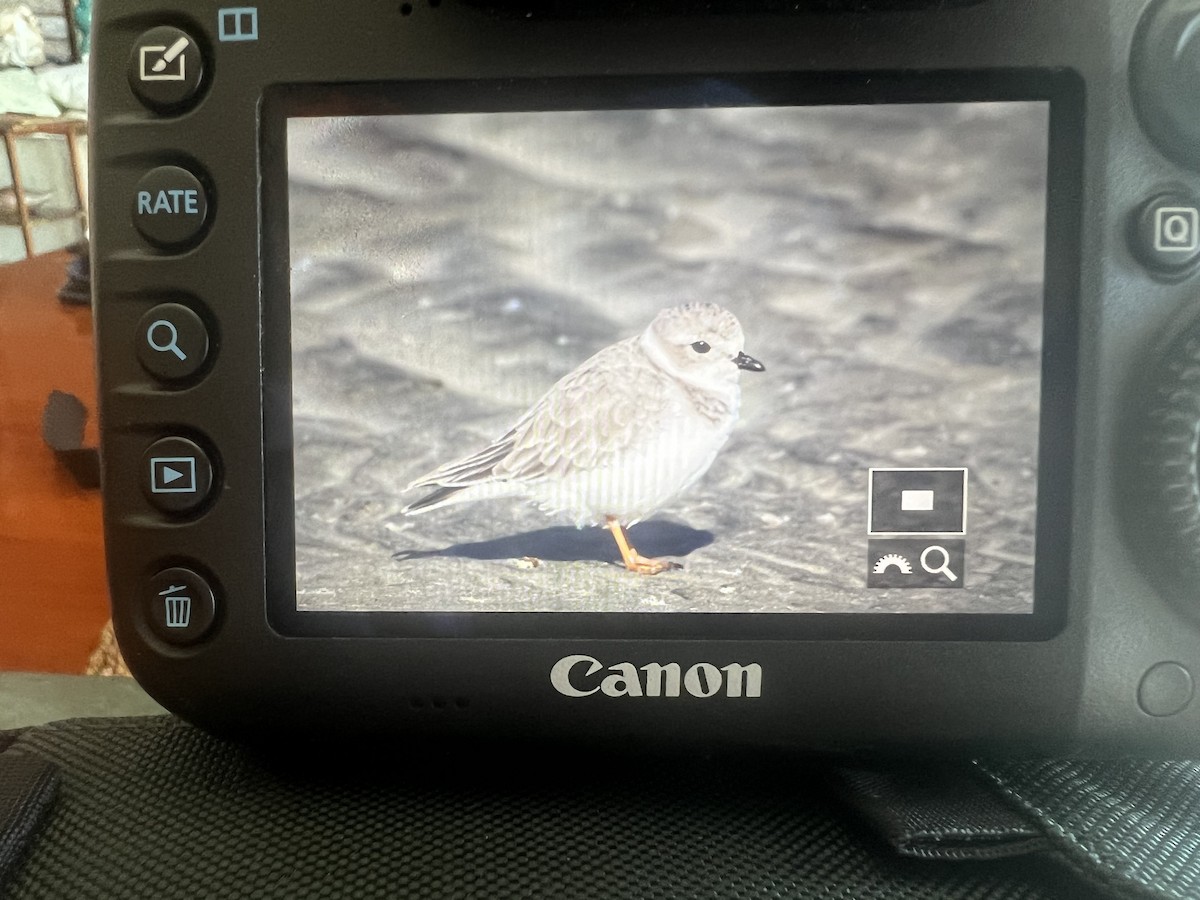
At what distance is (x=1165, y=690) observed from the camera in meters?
0.35

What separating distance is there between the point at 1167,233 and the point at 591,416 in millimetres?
216

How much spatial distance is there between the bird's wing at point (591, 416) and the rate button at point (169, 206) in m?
0.14

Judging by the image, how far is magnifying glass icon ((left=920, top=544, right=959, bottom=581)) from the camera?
1.13 ft

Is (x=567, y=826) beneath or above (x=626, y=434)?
beneath

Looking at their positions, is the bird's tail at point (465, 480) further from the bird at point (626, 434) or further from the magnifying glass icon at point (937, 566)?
the magnifying glass icon at point (937, 566)

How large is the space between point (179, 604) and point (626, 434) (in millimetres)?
181

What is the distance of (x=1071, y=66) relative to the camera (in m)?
0.33

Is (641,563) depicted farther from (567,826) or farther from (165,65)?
(165,65)

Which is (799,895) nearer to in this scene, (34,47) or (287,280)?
(287,280)

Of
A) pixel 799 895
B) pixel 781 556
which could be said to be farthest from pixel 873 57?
pixel 799 895

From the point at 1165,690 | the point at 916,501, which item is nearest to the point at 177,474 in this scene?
the point at 916,501

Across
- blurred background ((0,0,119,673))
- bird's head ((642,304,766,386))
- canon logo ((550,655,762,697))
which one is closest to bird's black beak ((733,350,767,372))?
bird's head ((642,304,766,386))

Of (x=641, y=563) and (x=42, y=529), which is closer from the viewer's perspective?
(x=641, y=563)
